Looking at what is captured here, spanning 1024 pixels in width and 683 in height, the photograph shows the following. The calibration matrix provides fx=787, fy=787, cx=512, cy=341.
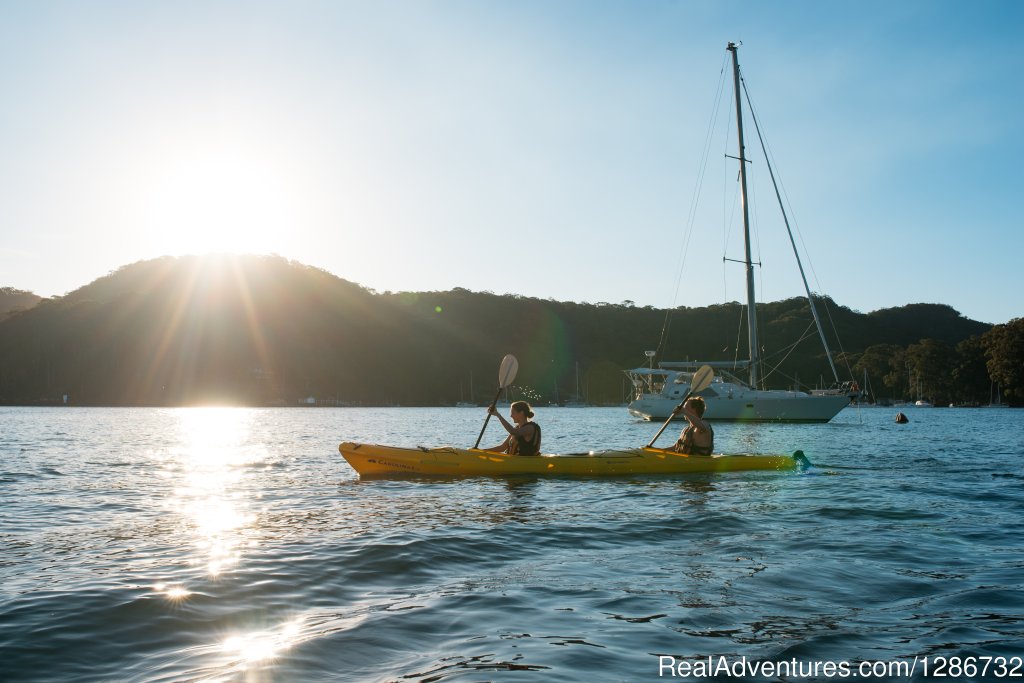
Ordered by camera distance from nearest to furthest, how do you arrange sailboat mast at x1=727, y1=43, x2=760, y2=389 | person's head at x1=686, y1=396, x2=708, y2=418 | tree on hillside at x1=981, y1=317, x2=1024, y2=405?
person's head at x1=686, y1=396, x2=708, y2=418 → sailboat mast at x1=727, y1=43, x2=760, y2=389 → tree on hillside at x1=981, y1=317, x2=1024, y2=405

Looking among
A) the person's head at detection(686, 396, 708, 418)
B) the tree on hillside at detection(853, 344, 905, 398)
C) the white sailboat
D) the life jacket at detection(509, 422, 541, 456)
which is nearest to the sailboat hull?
the white sailboat

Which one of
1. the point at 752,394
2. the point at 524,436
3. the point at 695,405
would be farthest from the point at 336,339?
the point at 695,405

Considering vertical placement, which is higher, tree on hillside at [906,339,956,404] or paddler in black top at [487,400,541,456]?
tree on hillside at [906,339,956,404]

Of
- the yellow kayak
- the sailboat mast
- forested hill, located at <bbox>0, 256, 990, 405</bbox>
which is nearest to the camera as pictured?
the yellow kayak

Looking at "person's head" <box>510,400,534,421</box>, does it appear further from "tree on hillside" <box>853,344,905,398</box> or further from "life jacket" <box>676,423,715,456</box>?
"tree on hillside" <box>853,344,905,398</box>

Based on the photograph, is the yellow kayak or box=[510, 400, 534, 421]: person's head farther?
the yellow kayak

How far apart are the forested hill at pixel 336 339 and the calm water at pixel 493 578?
115 meters

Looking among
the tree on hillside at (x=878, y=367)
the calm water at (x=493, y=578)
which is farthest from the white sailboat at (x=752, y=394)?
the tree on hillside at (x=878, y=367)

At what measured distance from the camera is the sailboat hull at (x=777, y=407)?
3875 cm

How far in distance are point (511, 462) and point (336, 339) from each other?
13879cm

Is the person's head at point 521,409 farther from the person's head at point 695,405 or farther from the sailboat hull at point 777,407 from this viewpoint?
the sailboat hull at point 777,407

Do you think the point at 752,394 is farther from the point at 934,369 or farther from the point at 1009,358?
the point at 934,369

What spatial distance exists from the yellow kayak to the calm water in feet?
1.50

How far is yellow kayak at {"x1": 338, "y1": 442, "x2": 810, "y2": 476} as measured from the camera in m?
15.0
